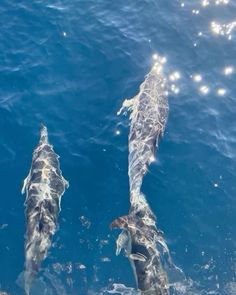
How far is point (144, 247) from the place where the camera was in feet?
74.8

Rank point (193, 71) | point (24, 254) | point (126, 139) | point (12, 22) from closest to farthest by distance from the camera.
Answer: point (24, 254)
point (126, 139)
point (193, 71)
point (12, 22)

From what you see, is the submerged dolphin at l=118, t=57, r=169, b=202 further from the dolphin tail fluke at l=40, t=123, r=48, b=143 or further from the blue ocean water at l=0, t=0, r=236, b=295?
the dolphin tail fluke at l=40, t=123, r=48, b=143

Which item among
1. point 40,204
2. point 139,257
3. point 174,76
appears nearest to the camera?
Answer: point 139,257

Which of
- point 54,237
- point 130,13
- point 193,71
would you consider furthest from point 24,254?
point 130,13

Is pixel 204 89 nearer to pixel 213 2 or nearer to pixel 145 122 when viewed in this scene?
pixel 145 122

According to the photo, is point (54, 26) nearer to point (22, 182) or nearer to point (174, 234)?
point (22, 182)

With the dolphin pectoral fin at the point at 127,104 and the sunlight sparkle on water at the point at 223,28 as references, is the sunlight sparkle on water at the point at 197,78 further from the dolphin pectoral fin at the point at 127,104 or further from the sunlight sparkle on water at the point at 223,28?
the dolphin pectoral fin at the point at 127,104

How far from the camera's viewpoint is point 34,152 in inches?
1075

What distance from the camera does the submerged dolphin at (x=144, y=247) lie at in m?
21.9

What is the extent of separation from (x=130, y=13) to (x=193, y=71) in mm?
7595

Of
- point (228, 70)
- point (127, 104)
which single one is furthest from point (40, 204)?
point (228, 70)

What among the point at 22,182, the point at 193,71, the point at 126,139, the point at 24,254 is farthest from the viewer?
the point at 193,71

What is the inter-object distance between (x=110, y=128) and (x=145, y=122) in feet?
7.50

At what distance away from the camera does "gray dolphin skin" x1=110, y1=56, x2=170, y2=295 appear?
2216 cm
